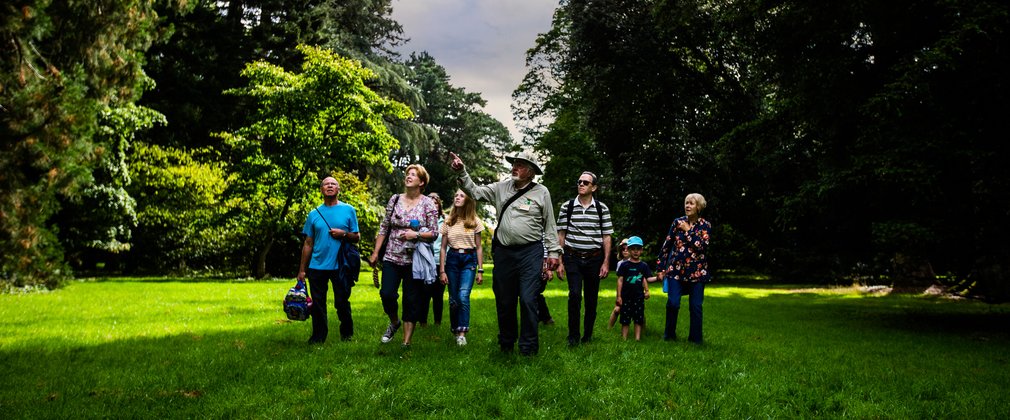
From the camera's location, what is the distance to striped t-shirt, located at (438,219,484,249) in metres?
8.13

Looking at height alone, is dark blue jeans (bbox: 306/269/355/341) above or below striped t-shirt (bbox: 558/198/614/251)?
below

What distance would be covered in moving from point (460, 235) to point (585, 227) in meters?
1.69

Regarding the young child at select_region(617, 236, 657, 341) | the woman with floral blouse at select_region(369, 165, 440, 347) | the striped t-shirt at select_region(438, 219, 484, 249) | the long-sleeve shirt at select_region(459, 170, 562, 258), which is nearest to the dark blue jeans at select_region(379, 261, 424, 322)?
the woman with floral blouse at select_region(369, 165, 440, 347)

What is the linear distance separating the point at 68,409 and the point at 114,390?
0.62m

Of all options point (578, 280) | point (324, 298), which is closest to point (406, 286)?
point (324, 298)

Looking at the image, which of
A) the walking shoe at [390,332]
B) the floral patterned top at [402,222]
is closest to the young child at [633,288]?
the floral patterned top at [402,222]

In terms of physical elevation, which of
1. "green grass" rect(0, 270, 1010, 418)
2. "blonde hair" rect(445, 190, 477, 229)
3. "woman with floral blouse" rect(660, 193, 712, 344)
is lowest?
"green grass" rect(0, 270, 1010, 418)

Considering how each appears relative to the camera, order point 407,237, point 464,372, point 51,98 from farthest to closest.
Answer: point 51,98
point 407,237
point 464,372

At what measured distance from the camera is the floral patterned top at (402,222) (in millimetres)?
7086

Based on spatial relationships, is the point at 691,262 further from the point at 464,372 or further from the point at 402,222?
the point at 402,222

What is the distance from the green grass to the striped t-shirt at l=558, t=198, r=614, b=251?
1.24 m

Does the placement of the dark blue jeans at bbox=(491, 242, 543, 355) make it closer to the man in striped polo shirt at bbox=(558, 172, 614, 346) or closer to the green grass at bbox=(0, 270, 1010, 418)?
the green grass at bbox=(0, 270, 1010, 418)

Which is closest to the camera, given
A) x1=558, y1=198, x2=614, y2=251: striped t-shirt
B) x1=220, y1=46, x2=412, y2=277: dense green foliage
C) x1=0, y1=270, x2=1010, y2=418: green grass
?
x1=0, y1=270, x2=1010, y2=418: green grass

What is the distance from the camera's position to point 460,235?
8172mm
